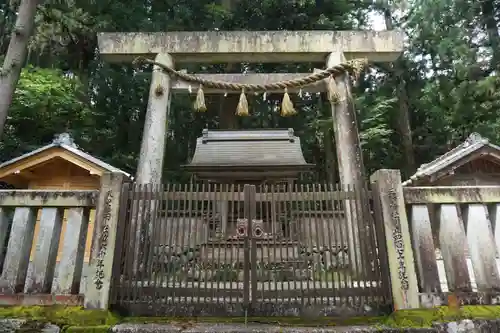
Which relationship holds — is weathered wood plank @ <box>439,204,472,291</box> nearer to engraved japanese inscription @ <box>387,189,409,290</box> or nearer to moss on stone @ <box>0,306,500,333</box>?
moss on stone @ <box>0,306,500,333</box>

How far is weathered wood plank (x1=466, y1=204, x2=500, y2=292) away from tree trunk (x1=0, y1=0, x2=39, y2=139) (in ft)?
21.0

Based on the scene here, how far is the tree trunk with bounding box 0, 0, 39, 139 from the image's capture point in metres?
5.57

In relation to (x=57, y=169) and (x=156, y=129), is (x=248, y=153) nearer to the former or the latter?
(x=156, y=129)

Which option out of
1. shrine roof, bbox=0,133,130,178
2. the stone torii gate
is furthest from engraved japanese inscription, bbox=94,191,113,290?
shrine roof, bbox=0,133,130,178

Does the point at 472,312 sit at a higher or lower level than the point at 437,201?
lower

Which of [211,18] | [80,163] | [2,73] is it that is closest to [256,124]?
[211,18]

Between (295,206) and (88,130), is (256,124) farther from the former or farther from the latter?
(295,206)

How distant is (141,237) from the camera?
4184mm

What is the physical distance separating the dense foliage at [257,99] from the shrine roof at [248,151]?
4.47 meters

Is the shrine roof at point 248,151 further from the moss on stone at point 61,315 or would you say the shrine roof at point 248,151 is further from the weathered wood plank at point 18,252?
the moss on stone at point 61,315

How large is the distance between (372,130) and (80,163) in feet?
34.9

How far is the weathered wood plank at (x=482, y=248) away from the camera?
362cm

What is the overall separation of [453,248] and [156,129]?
15.1 feet

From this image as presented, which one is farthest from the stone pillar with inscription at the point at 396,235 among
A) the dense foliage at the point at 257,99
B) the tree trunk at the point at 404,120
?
the tree trunk at the point at 404,120
